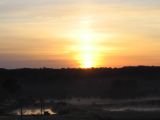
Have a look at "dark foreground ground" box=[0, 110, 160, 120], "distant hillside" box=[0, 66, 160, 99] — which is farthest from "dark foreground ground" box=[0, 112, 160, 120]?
"distant hillside" box=[0, 66, 160, 99]

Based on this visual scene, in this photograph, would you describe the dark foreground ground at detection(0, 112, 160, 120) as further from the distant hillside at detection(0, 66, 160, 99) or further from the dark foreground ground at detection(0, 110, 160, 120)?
the distant hillside at detection(0, 66, 160, 99)

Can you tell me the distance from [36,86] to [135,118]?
6123cm

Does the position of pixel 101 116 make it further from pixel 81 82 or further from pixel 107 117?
pixel 81 82

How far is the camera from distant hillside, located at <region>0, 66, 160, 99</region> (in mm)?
92325

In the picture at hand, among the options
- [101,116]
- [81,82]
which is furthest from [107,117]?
[81,82]

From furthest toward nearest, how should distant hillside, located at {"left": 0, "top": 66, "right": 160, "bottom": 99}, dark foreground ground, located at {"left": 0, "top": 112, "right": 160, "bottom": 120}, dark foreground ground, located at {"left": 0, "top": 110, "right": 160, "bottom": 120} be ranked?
1. distant hillside, located at {"left": 0, "top": 66, "right": 160, "bottom": 99}
2. dark foreground ground, located at {"left": 0, "top": 110, "right": 160, "bottom": 120}
3. dark foreground ground, located at {"left": 0, "top": 112, "right": 160, "bottom": 120}

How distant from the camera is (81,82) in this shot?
121m

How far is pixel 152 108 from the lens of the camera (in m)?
62.0

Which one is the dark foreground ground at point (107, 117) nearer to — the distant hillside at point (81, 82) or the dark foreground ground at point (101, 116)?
the dark foreground ground at point (101, 116)

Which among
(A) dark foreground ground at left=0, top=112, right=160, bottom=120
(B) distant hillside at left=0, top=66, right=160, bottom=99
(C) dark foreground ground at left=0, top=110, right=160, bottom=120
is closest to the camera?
(A) dark foreground ground at left=0, top=112, right=160, bottom=120

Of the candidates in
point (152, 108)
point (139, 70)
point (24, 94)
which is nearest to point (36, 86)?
point (24, 94)

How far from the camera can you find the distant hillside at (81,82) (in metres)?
92.3

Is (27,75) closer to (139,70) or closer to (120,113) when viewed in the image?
(139,70)

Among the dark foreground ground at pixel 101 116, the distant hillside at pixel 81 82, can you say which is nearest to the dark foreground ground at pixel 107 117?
the dark foreground ground at pixel 101 116
